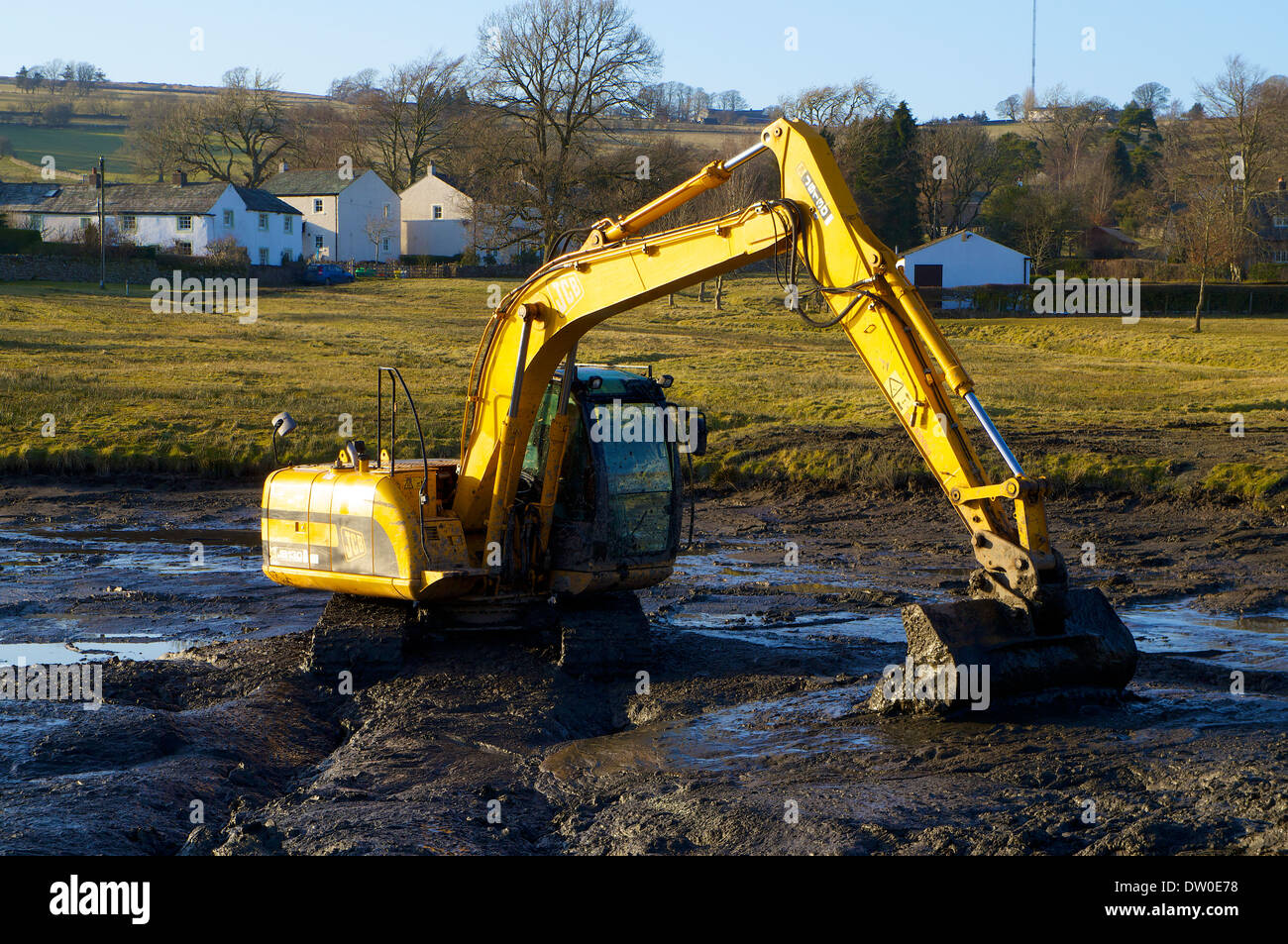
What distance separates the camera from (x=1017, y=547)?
9.02 m

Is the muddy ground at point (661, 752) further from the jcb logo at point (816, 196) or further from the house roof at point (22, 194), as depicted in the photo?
the house roof at point (22, 194)

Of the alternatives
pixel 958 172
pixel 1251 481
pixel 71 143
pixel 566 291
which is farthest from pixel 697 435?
pixel 71 143

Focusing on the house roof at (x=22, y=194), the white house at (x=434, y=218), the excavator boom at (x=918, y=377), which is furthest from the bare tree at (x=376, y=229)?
the excavator boom at (x=918, y=377)

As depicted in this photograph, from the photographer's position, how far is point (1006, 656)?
30.9 feet

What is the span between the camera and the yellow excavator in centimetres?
→ 916

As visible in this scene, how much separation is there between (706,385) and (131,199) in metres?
54.8

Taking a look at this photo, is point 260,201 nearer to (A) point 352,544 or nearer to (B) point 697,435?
(A) point 352,544

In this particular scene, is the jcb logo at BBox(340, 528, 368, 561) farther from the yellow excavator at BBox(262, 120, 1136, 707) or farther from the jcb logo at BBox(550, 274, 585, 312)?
the jcb logo at BBox(550, 274, 585, 312)

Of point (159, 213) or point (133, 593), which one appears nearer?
point (133, 593)

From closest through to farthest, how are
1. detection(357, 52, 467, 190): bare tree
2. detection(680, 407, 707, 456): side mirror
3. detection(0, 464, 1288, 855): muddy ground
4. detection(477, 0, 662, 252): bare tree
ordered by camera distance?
detection(0, 464, 1288, 855): muddy ground → detection(680, 407, 707, 456): side mirror → detection(477, 0, 662, 252): bare tree → detection(357, 52, 467, 190): bare tree

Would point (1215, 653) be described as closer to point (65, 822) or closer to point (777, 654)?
point (777, 654)

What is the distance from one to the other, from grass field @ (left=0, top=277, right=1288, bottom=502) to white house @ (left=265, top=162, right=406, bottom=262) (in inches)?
1194

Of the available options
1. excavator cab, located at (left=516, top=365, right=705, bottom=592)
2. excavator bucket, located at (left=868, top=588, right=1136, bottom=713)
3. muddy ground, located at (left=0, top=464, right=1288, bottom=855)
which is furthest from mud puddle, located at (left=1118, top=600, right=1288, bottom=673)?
excavator cab, located at (left=516, top=365, right=705, bottom=592)

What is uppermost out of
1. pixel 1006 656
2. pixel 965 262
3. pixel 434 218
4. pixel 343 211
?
pixel 343 211
